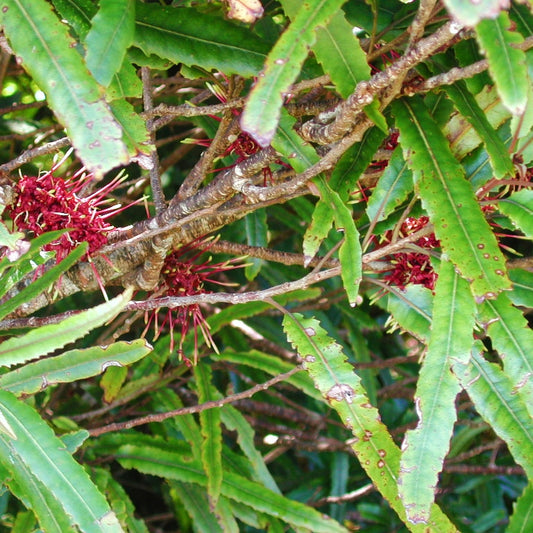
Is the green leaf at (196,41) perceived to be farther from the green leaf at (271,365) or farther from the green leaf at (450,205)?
the green leaf at (271,365)

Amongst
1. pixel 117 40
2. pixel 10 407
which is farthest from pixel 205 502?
pixel 117 40

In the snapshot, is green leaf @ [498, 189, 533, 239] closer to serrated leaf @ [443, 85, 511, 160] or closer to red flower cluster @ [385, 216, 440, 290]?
serrated leaf @ [443, 85, 511, 160]

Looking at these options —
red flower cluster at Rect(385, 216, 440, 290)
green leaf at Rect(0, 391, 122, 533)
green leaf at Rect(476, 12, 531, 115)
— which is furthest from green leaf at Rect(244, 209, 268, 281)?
green leaf at Rect(476, 12, 531, 115)

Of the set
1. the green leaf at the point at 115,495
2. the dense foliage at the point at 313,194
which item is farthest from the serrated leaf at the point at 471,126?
Answer: the green leaf at the point at 115,495

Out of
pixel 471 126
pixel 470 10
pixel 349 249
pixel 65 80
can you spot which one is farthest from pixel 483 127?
pixel 65 80

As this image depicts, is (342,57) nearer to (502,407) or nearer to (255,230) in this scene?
(502,407)

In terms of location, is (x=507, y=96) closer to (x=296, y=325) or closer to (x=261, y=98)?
(x=261, y=98)
